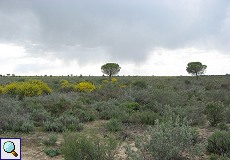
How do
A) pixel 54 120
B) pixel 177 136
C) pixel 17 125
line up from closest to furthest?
pixel 177 136, pixel 17 125, pixel 54 120

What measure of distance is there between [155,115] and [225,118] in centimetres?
261

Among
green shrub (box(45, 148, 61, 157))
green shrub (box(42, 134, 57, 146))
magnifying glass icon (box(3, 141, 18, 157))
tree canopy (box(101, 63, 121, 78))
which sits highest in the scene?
tree canopy (box(101, 63, 121, 78))

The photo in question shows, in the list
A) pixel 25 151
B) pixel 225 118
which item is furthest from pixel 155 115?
pixel 25 151

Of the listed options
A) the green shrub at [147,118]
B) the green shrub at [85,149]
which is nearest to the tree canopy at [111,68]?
the green shrub at [147,118]

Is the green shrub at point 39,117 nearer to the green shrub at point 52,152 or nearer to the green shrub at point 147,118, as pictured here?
the green shrub at point 147,118

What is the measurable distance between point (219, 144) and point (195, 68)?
4413 cm

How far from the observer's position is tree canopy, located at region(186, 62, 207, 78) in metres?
50.6

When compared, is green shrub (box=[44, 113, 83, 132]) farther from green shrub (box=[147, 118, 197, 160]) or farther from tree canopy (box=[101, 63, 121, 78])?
tree canopy (box=[101, 63, 121, 78])

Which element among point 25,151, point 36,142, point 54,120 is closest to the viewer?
point 25,151

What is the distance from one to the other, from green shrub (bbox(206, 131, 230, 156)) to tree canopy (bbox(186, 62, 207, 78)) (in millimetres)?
43641

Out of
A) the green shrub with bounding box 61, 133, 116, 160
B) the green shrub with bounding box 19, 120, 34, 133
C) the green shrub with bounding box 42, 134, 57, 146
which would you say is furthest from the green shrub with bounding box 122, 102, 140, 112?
the green shrub with bounding box 61, 133, 116, 160

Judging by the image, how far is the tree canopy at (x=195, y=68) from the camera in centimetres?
5059

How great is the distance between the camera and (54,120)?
1112cm

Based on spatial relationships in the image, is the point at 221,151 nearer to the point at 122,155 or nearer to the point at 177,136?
the point at 177,136
